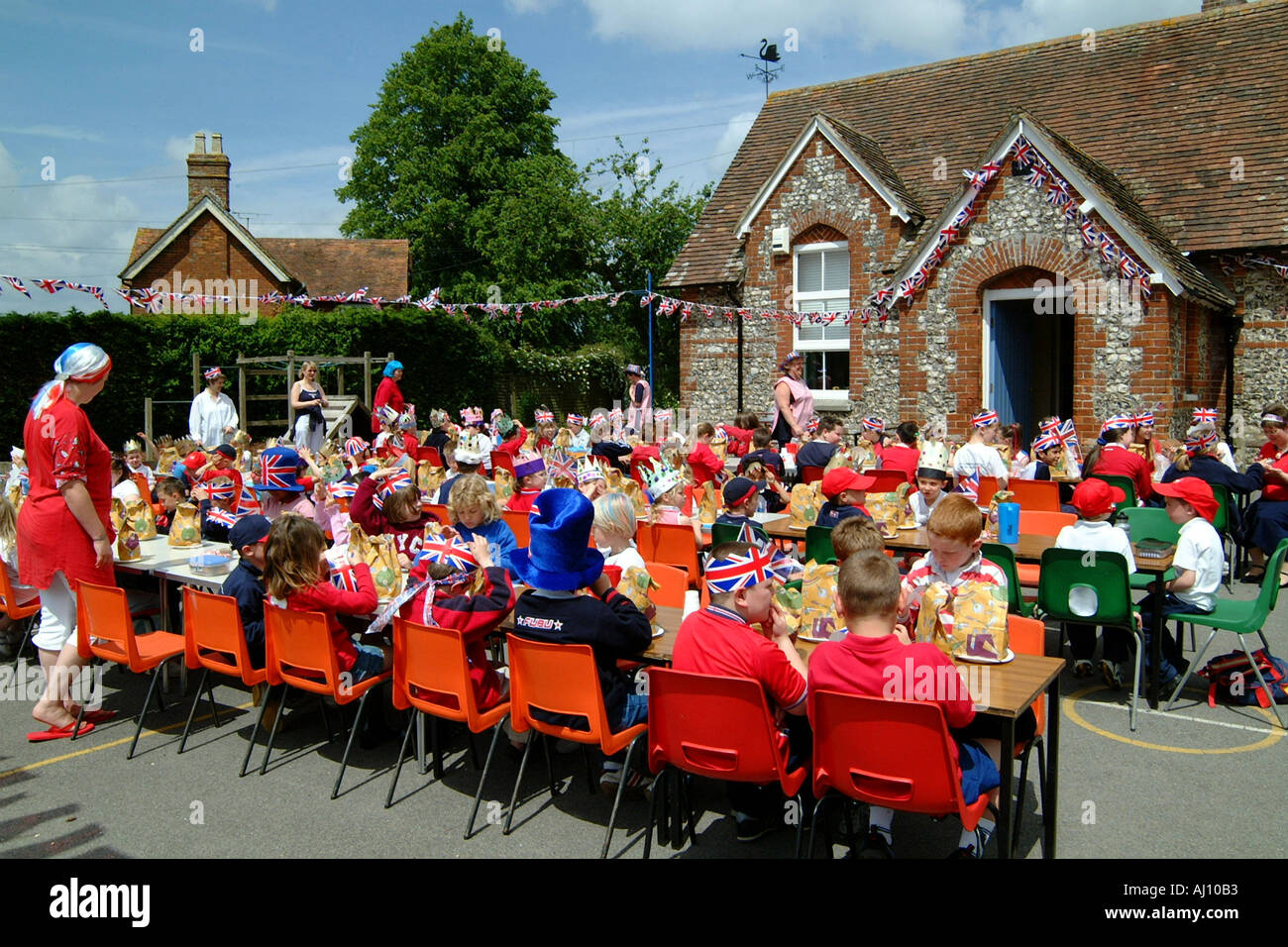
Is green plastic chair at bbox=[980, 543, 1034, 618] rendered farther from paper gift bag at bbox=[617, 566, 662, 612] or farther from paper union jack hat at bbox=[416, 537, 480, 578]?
paper union jack hat at bbox=[416, 537, 480, 578]

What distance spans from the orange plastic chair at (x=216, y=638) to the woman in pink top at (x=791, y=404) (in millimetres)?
8716

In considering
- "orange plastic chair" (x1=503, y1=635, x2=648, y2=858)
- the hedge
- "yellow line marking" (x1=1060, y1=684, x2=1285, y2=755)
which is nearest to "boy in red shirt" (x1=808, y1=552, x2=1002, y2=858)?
"orange plastic chair" (x1=503, y1=635, x2=648, y2=858)

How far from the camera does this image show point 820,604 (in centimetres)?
425

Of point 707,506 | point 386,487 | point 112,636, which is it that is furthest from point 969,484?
point 112,636

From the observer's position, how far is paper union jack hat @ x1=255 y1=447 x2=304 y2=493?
6.25 metres

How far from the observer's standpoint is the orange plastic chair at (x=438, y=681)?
4316 millimetres

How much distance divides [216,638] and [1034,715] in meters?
4.01

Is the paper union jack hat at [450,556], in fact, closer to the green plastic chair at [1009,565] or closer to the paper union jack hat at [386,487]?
the paper union jack hat at [386,487]

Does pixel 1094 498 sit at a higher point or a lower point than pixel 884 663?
higher

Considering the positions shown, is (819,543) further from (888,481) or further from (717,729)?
(717,729)

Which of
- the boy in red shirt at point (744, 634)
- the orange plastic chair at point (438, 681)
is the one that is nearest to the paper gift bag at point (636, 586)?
the boy in red shirt at point (744, 634)

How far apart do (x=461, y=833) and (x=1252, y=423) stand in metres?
14.8

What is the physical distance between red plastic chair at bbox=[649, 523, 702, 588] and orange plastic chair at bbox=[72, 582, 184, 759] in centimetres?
312
